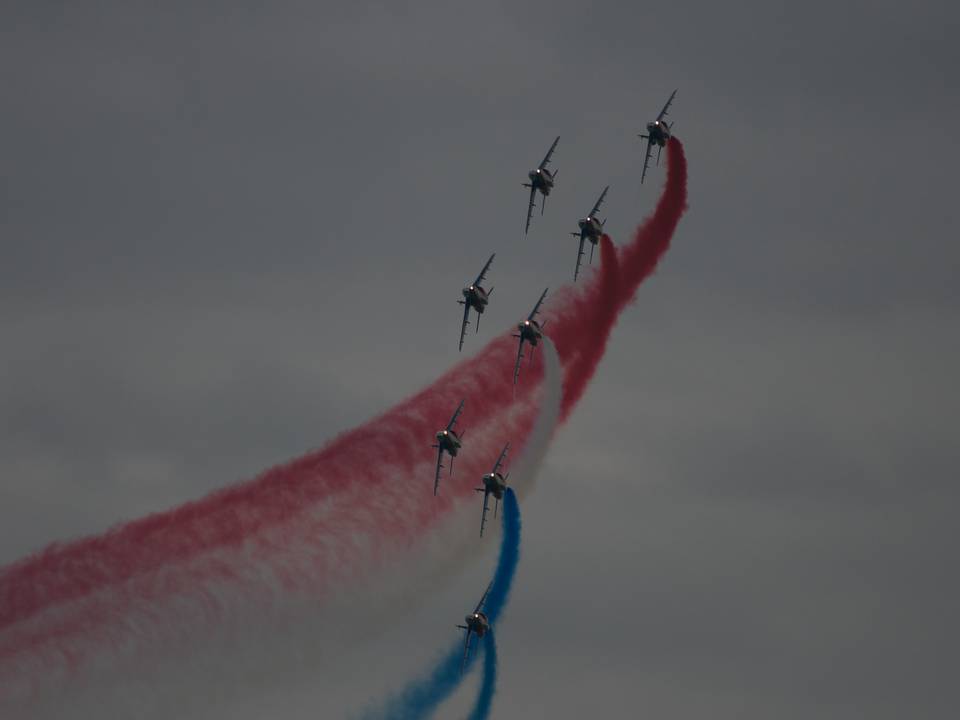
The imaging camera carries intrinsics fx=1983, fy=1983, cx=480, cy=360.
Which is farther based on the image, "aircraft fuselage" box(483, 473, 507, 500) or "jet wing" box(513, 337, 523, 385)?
"jet wing" box(513, 337, 523, 385)

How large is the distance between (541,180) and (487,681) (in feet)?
91.8

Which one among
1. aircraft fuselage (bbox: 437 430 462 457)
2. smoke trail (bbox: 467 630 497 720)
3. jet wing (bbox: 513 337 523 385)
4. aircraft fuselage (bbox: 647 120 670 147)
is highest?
aircraft fuselage (bbox: 647 120 670 147)

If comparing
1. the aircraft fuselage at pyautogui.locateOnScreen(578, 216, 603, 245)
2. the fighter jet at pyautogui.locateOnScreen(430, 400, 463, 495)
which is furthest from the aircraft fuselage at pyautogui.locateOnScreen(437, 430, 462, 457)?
the aircraft fuselage at pyautogui.locateOnScreen(578, 216, 603, 245)

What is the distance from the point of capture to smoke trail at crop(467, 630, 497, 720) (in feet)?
341

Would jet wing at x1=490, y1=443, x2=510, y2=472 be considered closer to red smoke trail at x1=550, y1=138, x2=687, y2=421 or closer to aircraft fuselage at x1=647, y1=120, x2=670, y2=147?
red smoke trail at x1=550, y1=138, x2=687, y2=421

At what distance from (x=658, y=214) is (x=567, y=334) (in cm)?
935

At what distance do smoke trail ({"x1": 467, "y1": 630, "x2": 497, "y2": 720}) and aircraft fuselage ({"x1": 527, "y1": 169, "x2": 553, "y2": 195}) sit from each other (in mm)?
24956

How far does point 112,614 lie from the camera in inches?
4060

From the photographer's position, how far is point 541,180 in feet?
365

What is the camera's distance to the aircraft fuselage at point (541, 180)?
111 metres

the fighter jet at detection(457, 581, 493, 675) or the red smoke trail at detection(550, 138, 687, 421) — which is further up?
the red smoke trail at detection(550, 138, 687, 421)

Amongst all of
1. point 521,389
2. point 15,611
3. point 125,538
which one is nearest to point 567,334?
point 521,389

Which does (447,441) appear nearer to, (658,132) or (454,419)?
(454,419)

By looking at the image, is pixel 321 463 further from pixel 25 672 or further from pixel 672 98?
pixel 672 98
